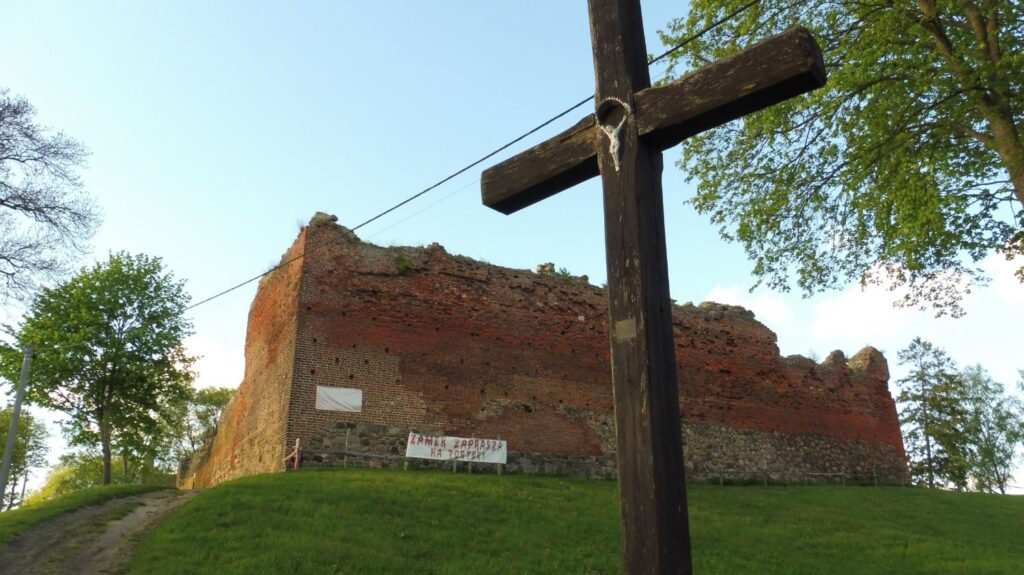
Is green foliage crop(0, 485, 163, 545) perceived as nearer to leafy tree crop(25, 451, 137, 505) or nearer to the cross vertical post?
the cross vertical post

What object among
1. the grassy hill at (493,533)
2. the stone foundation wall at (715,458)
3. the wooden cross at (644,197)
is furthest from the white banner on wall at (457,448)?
the wooden cross at (644,197)

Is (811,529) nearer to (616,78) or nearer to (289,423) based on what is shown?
(289,423)

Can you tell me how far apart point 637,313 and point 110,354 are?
28601 millimetres

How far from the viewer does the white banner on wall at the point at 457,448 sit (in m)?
19.6

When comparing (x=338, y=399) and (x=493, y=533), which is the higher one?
(x=338, y=399)

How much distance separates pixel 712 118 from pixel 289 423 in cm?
1665

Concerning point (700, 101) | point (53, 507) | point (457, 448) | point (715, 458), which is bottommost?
point (53, 507)

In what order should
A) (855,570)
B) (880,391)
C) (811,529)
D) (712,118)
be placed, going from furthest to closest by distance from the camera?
(880,391), (811,529), (855,570), (712,118)

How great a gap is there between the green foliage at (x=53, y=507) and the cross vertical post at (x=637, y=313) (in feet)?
39.4

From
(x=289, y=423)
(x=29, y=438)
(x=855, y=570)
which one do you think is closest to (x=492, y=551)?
(x=855, y=570)

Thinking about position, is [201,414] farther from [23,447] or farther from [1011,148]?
[1011,148]

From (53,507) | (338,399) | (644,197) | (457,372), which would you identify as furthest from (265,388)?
(644,197)

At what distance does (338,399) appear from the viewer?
19.2 meters

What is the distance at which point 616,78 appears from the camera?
3.96m
